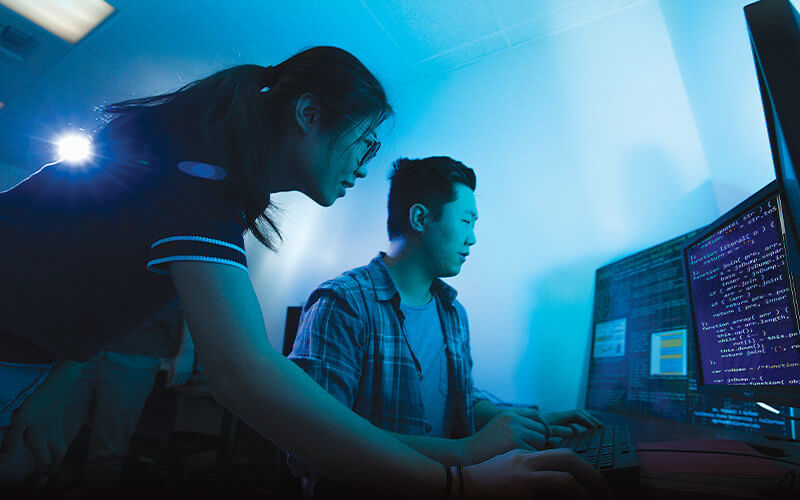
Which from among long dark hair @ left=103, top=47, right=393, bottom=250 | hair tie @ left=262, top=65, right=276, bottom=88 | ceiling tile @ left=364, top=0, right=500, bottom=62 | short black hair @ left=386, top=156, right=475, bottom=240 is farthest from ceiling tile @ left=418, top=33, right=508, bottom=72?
hair tie @ left=262, top=65, right=276, bottom=88

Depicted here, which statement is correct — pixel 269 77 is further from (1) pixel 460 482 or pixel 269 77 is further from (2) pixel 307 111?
(1) pixel 460 482

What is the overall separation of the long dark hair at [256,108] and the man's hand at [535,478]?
425mm

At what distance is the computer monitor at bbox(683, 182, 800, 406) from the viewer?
0.59 metres

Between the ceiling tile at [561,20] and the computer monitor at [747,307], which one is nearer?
the computer monitor at [747,307]

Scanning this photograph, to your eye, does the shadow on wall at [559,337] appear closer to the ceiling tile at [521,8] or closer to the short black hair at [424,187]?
the short black hair at [424,187]

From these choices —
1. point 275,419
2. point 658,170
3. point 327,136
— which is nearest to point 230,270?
point 275,419

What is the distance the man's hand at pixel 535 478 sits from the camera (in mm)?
367

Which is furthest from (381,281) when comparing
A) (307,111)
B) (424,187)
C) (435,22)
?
(435,22)

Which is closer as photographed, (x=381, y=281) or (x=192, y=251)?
(x=192, y=251)

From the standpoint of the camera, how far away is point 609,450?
60cm

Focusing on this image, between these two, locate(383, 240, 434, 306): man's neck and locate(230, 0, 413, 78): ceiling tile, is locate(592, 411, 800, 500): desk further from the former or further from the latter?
locate(230, 0, 413, 78): ceiling tile

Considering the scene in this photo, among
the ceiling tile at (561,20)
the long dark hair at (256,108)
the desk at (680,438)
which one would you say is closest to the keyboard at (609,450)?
the desk at (680,438)

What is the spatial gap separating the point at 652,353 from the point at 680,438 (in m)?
0.23

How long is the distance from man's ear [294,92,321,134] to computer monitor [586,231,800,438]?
2.84 ft
